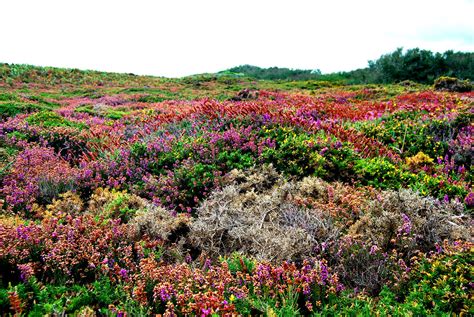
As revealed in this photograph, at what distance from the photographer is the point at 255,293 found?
3234 mm

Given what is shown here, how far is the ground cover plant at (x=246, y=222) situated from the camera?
3.11 metres

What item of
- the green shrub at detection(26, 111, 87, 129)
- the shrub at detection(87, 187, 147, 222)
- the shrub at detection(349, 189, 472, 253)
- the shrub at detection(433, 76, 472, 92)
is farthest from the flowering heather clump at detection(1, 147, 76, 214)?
the shrub at detection(433, 76, 472, 92)

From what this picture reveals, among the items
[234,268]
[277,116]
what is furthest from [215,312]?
[277,116]

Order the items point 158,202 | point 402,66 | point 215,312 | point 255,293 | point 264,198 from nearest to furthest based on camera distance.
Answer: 1. point 215,312
2. point 255,293
3. point 264,198
4. point 158,202
5. point 402,66

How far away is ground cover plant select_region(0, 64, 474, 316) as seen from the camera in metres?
3.11

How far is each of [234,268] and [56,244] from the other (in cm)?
190

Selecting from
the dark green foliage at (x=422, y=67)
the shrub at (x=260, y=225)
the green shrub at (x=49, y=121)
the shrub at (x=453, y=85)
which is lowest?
the shrub at (x=260, y=225)

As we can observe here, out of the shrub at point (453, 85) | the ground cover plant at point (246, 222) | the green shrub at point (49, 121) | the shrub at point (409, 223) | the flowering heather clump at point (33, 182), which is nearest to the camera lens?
the ground cover plant at point (246, 222)

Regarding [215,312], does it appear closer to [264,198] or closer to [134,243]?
[134,243]

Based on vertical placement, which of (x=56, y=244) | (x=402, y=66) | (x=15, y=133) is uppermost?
(x=402, y=66)

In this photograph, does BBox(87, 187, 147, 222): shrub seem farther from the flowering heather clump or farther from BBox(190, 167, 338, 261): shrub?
BBox(190, 167, 338, 261): shrub

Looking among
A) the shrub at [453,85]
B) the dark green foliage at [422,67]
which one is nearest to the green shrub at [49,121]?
the shrub at [453,85]

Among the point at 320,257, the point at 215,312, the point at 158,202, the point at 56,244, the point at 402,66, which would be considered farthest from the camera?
the point at 402,66

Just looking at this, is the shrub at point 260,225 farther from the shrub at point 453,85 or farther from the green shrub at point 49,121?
the shrub at point 453,85
